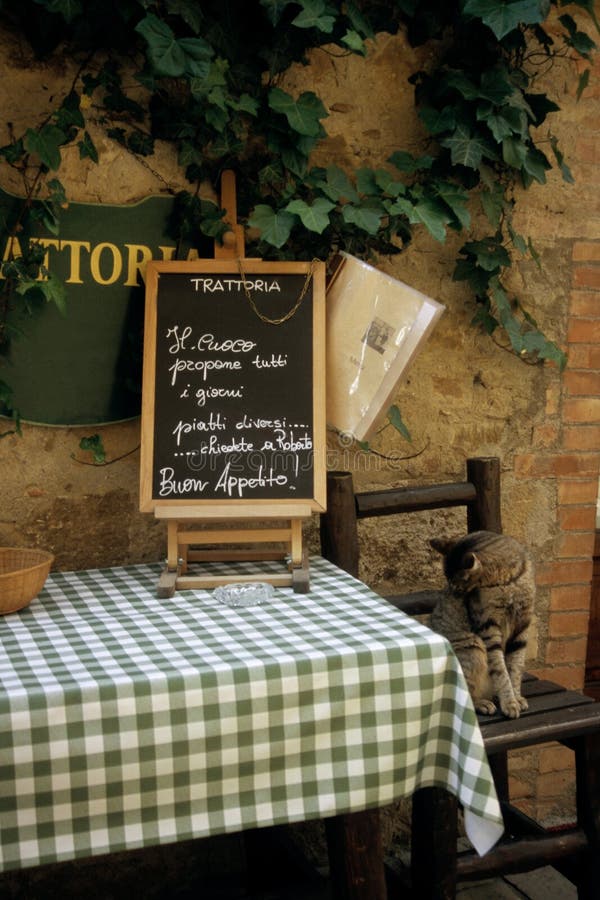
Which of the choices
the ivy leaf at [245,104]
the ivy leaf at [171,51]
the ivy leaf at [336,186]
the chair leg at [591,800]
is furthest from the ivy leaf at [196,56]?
the chair leg at [591,800]

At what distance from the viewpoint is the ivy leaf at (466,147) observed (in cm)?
271

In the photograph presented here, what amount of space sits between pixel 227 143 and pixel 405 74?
27.0 inches

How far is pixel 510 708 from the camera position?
2.40 meters

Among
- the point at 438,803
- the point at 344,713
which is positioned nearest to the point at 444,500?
the point at 438,803

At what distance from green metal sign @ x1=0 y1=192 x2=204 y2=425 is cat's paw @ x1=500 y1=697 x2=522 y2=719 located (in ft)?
4.25

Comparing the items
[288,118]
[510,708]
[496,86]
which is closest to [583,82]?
[496,86]

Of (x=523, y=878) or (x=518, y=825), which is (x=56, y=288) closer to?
(x=518, y=825)

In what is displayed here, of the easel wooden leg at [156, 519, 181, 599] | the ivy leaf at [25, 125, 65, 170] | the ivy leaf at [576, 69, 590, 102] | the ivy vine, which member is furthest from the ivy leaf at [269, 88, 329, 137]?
the easel wooden leg at [156, 519, 181, 599]

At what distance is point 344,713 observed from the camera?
74.6 inches

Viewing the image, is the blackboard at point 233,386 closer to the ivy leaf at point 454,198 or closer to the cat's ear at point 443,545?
the cat's ear at point 443,545

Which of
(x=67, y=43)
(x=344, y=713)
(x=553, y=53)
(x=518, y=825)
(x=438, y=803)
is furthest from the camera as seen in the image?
(x=553, y=53)

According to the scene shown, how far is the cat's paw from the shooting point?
7.88ft

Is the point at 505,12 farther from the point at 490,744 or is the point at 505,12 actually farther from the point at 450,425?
the point at 490,744

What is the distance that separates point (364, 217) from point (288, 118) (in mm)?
338
